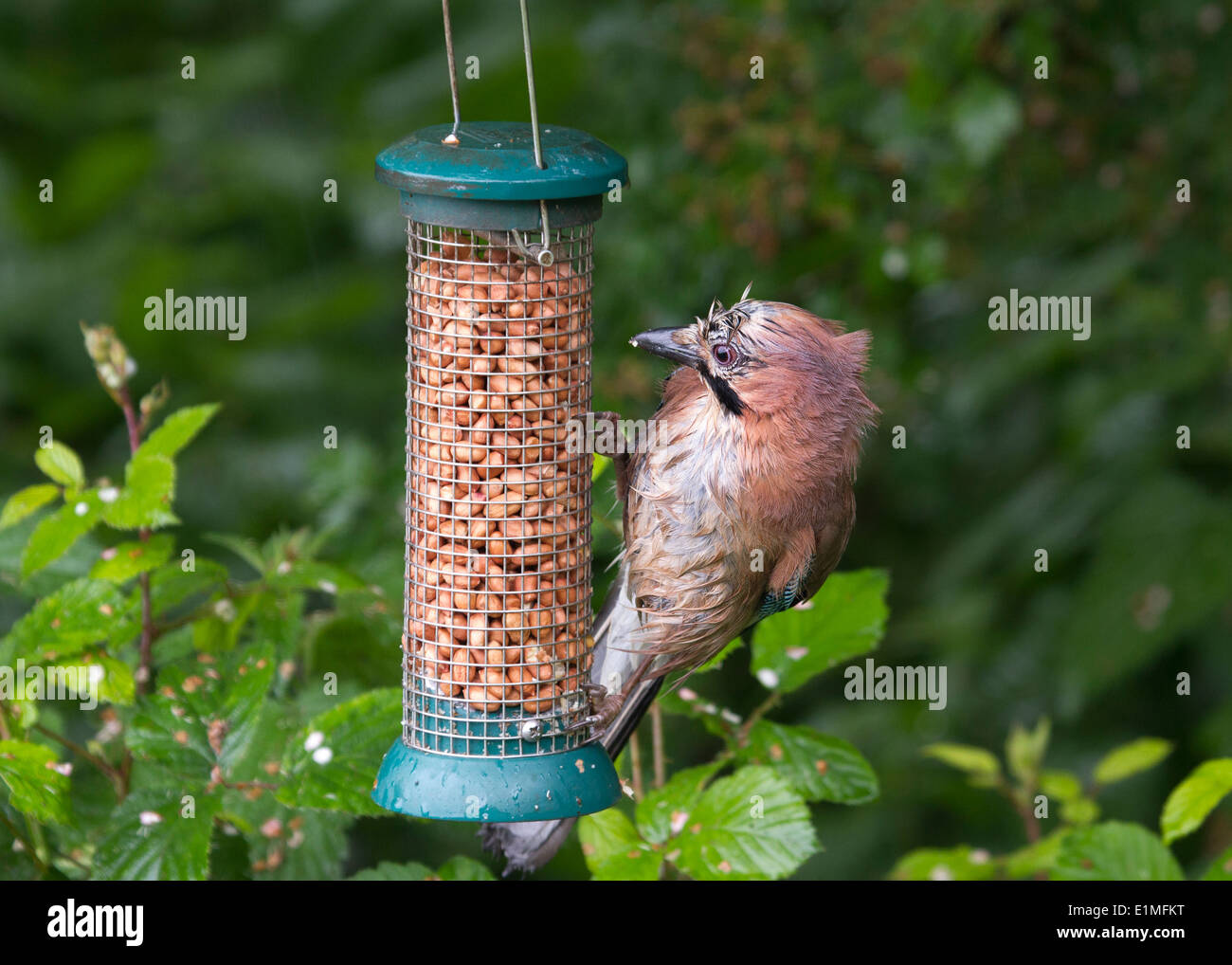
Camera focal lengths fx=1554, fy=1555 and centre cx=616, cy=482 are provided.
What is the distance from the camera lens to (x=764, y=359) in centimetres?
393

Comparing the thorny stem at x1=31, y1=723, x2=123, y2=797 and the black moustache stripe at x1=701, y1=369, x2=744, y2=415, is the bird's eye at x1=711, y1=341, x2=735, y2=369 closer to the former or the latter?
the black moustache stripe at x1=701, y1=369, x2=744, y2=415

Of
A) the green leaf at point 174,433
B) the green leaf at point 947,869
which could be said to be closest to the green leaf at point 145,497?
the green leaf at point 174,433

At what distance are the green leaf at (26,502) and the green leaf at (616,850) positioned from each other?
144 cm

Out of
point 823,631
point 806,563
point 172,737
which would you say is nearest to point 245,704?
point 172,737

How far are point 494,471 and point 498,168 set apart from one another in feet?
2.67

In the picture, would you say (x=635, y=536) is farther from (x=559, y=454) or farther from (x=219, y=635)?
(x=219, y=635)

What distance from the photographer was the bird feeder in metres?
3.57

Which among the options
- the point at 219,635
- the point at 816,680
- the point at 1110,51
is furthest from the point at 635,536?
the point at 816,680

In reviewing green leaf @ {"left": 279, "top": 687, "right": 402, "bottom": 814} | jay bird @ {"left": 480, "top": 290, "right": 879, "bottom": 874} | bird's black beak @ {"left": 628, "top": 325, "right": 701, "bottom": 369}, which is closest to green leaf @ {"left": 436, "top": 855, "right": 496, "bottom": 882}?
green leaf @ {"left": 279, "top": 687, "right": 402, "bottom": 814}

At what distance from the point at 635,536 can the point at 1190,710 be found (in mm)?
3167

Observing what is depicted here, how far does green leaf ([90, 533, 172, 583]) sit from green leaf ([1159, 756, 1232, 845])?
2334 mm

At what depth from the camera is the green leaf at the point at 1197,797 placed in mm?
3416

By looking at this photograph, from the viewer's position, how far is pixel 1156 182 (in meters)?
6.02

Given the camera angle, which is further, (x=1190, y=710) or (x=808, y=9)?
(x=1190, y=710)
